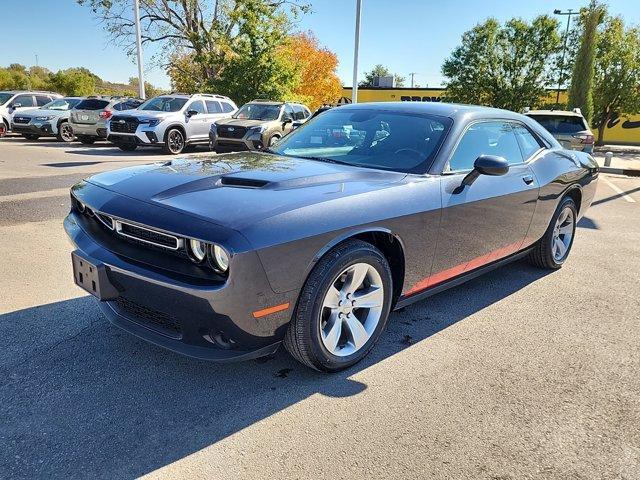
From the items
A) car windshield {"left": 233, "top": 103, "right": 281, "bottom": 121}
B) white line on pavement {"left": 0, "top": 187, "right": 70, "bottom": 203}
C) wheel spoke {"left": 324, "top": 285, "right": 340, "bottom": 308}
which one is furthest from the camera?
car windshield {"left": 233, "top": 103, "right": 281, "bottom": 121}

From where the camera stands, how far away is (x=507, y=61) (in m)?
27.4

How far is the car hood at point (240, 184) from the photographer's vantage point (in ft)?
8.02

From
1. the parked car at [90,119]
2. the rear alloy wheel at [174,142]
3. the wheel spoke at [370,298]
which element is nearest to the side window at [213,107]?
the rear alloy wheel at [174,142]

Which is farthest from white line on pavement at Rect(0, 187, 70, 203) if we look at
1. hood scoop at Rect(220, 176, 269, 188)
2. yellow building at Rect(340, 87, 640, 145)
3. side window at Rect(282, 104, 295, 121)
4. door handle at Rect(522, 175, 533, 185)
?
yellow building at Rect(340, 87, 640, 145)

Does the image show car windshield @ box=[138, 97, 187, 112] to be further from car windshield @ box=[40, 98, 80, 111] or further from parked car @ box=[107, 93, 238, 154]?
car windshield @ box=[40, 98, 80, 111]

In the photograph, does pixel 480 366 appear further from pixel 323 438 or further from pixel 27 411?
pixel 27 411

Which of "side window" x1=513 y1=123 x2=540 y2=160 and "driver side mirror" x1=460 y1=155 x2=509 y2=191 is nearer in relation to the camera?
"driver side mirror" x1=460 y1=155 x2=509 y2=191

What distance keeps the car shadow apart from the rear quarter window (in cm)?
1525

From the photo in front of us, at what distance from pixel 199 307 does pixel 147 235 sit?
510 millimetres

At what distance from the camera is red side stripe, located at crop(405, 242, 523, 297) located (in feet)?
10.8

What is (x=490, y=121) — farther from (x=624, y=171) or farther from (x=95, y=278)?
(x=624, y=171)

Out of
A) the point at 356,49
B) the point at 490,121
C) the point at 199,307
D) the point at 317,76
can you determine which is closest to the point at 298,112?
the point at 356,49

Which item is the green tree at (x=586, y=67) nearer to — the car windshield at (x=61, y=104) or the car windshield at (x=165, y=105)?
the car windshield at (x=165, y=105)

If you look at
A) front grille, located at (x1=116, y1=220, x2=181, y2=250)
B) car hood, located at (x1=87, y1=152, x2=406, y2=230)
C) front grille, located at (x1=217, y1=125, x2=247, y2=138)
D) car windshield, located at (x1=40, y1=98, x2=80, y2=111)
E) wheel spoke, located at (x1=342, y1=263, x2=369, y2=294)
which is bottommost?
wheel spoke, located at (x1=342, y1=263, x2=369, y2=294)
